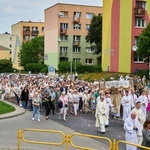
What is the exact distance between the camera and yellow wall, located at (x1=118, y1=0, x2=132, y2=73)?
56.2 m

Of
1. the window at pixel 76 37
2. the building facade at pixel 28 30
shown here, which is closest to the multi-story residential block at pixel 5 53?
the building facade at pixel 28 30

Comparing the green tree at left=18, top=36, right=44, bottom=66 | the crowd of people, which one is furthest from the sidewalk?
the green tree at left=18, top=36, right=44, bottom=66

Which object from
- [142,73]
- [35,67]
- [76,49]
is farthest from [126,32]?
[35,67]

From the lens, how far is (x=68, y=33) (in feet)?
267

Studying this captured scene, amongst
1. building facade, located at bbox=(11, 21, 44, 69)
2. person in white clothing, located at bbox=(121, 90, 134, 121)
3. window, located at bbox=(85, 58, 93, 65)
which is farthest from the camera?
building facade, located at bbox=(11, 21, 44, 69)

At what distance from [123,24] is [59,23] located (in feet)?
84.7

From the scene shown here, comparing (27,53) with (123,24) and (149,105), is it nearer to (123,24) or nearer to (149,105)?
(123,24)

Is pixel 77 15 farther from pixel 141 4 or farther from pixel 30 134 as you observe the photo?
pixel 30 134

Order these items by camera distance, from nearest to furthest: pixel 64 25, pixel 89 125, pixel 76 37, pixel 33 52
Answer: pixel 89 125
pixel 64 25
pixel 76 37
pixel 33 52

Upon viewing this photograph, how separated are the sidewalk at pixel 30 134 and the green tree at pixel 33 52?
65179mm

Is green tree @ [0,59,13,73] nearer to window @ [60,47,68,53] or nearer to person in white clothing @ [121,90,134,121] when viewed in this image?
window @ [60,47,68,53]

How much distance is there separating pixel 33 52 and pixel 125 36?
125 ft

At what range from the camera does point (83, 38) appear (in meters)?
83.4

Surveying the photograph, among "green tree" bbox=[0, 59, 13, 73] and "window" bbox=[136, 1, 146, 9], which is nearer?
"window" bbox=[136, 1, 146, 9]
